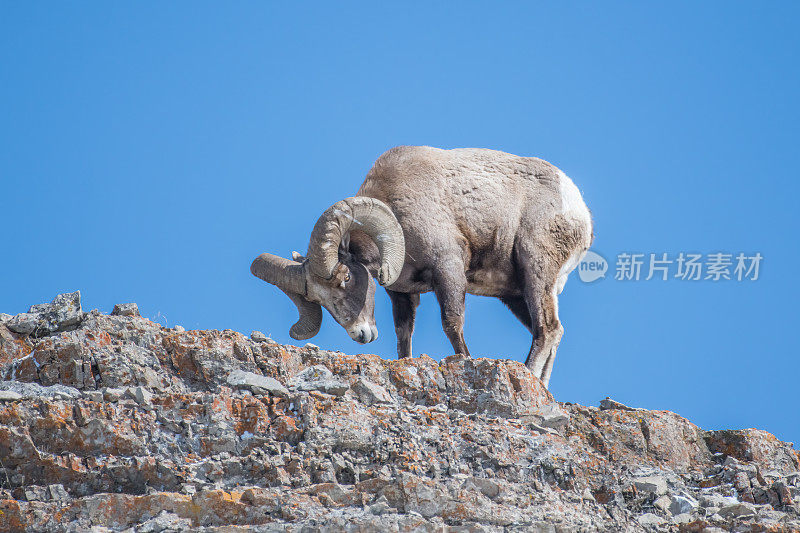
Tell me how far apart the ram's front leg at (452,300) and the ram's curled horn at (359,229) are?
22.8 inches

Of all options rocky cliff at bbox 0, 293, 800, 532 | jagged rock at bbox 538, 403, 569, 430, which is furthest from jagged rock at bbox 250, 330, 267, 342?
jagged rock at bbox 538, 403, 569, 430

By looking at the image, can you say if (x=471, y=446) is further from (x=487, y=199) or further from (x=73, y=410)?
(x=487, y=199)

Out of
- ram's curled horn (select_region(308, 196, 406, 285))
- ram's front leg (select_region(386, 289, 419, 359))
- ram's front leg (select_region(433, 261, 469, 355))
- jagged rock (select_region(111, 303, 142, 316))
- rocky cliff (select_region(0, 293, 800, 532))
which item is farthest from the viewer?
ram's front leg (select_region(386, 289, 419, 359))

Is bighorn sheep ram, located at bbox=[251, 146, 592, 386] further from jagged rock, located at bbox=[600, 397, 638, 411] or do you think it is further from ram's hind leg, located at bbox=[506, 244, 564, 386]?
jagged rock, located at bbox=[600, 397, 638, 411]

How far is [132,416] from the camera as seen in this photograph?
337 inches

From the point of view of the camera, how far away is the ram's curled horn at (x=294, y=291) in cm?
1408

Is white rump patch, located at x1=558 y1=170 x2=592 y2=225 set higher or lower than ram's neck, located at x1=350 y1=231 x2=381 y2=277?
higher

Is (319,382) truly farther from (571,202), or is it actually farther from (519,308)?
(571,202)

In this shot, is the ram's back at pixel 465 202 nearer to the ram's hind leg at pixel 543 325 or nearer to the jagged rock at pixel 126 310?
the ram's hind leg at pixel 543 325

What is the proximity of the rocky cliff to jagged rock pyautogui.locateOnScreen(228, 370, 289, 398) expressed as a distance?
2cm

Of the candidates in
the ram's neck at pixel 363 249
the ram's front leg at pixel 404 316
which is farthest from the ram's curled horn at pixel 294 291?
the ram's front leg at pixel 404 316

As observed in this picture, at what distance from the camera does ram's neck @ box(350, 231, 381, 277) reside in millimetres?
14188

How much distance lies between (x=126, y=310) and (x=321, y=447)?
9.77 feet

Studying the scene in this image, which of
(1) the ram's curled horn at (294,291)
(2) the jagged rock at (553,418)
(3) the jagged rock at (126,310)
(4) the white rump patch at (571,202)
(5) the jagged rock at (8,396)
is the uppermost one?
(4) the white rump patch at (571,202)
